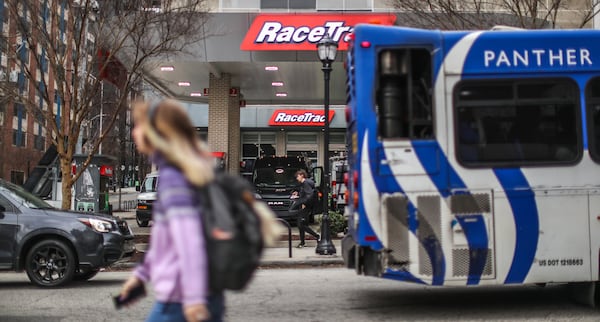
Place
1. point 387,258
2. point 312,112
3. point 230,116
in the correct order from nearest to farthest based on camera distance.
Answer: point 387,258
point 230,116
point 312,112

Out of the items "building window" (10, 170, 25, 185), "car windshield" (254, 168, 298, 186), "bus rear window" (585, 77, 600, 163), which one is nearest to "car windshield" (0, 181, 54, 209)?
"bus rear window" (585, 77, 600, 163)

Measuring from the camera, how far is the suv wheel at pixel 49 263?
28.3 ft

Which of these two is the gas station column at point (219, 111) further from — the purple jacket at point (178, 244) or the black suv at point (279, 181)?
the purple jacket at point (178, 244)

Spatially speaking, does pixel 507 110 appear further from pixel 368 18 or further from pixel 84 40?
pixel 368 18

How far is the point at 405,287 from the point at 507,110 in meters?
3.43

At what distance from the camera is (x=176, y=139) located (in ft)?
8.74

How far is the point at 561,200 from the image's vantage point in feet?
20.5

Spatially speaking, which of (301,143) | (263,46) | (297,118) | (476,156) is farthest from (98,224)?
(301,143)

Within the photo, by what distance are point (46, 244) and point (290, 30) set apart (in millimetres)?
11091

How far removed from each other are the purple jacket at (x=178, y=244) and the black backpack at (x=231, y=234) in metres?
0.04

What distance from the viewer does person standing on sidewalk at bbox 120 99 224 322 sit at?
2.54m

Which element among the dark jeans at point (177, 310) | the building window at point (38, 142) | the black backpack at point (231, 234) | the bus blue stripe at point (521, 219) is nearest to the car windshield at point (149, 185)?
the bus blue stripe at point (521, 219)

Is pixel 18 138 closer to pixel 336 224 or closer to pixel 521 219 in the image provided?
pixel 336 224

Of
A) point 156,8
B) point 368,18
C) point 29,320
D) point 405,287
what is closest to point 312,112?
point 368,18
